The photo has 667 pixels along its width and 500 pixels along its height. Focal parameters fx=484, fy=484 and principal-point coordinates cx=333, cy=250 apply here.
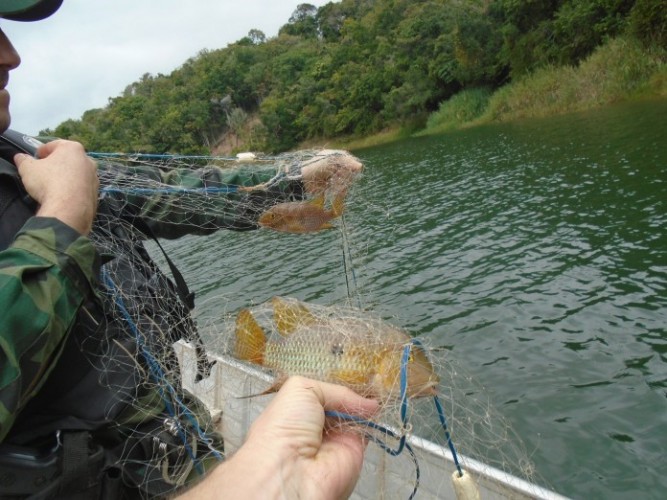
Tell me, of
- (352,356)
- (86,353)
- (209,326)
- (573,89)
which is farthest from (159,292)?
(573,89)

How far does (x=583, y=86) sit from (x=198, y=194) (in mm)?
32523

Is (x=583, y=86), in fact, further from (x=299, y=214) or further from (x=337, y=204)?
(x=299, y=214)

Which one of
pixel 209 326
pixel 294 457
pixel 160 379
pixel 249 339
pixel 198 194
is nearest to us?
pixel 294 457

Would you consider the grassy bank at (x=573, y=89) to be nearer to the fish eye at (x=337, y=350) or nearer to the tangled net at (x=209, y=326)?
the tangled net at (x=209, y=326)

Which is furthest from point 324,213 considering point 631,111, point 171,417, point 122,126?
point 122,126

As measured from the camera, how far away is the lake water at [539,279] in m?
5.83

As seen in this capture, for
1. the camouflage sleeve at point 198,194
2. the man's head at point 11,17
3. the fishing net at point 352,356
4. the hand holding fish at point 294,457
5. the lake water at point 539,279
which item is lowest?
the lake water at point 539,279

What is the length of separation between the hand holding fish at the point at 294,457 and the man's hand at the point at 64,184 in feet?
3.60

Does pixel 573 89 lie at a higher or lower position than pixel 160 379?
lower

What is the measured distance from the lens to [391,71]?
5225 cm

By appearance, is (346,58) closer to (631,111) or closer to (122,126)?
(631,111)

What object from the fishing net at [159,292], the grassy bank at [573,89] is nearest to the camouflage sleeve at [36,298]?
the fishing net at [159,292]

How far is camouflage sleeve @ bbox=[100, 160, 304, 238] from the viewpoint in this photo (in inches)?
128

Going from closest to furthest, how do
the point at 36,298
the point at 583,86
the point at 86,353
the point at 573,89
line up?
the point at 36,298 < the point at 86,353 < the point at 583,86 < the point at 573,89
